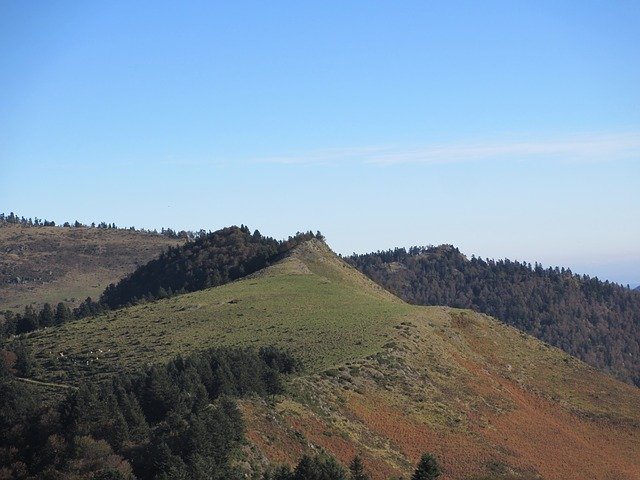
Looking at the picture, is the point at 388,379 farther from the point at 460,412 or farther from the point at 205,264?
the point at 205,264

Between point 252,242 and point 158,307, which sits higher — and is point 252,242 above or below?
above

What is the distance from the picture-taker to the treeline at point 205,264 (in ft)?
469

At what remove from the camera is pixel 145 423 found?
179ft

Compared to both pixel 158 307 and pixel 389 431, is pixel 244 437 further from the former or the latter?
pixel 158 307

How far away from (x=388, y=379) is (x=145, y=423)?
2590 cm

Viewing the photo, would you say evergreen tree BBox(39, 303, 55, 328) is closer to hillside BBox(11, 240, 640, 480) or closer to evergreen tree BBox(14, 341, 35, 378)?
hillside BBox(11, 240, 640, 480)

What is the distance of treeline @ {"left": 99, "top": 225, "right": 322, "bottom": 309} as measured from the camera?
143m

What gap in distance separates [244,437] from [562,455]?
35526 millimetres

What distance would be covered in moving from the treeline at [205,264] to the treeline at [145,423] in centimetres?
6973

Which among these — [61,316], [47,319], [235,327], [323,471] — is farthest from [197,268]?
[323,471]

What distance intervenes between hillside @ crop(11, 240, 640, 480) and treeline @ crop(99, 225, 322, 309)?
92.2 ft

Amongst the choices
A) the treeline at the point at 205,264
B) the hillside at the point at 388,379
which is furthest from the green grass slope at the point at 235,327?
the treeline at the point at 205,264

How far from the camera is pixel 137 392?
204 ft

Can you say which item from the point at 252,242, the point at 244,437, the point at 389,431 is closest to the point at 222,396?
the point at 244,437
